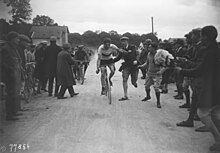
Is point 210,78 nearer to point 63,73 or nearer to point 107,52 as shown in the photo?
point 107,52

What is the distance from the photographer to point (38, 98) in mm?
7691

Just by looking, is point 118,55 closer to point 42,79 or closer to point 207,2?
point 42,79

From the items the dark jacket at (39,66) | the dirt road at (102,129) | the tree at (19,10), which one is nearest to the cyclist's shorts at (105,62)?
the dirt road at (102,129)

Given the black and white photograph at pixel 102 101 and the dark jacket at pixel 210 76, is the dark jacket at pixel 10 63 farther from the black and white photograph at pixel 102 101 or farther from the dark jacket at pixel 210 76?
the dark jacket at pixel 210 76

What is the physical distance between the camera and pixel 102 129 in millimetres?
4828

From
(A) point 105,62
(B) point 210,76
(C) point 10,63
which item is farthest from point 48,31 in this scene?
(A) point 105,62

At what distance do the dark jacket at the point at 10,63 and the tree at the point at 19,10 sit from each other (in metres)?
0.91

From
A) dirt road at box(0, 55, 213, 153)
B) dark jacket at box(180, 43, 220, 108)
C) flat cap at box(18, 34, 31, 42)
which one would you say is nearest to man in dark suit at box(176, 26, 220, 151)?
dark jacket at box(180, 43, 220, 108)

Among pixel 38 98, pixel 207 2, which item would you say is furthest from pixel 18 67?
pixel 207 2

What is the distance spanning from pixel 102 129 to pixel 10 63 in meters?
1.98

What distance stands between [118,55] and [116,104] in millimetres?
1278

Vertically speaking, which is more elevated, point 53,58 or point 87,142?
point 53,58

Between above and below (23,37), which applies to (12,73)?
below

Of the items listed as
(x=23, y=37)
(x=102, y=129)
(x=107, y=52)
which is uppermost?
(x=23, y=37)
